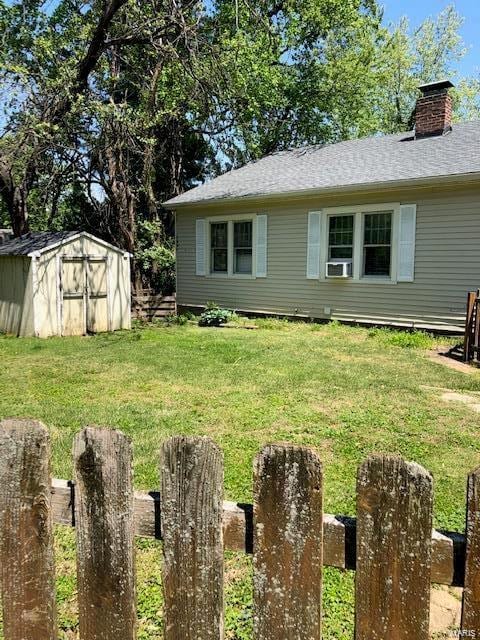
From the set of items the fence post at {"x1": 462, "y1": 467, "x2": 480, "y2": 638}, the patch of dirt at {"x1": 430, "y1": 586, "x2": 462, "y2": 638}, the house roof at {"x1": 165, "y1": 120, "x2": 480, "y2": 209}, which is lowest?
the patch of dirt at {"x1": 430, "y1": 586, "x2": 462, "y2": 638}

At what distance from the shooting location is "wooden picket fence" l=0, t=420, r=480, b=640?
3.68 ft

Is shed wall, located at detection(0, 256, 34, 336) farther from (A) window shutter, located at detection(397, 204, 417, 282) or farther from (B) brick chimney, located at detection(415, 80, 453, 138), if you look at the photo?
(B) brick chimney, located at detection(415, 80, 453, 138)

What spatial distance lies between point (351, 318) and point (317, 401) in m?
6.45

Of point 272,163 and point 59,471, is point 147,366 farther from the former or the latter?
point 272,163

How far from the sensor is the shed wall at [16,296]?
32.8 ft

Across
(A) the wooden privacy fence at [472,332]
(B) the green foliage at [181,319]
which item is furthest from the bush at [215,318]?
(A) the wooden privacy fence at [472,332]

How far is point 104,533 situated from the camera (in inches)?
51.1

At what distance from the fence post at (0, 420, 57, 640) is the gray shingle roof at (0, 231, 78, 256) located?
370 inches

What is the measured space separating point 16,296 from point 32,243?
1.18 meters

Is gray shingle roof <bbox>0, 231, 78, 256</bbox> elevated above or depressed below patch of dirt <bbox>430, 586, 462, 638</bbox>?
above

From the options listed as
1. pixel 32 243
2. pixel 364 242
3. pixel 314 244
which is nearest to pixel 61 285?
pixel 32 243

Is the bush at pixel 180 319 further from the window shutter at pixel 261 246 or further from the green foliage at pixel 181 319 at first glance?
the window shutter at pixel 261 246

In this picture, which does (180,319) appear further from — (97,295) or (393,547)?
(393,547)

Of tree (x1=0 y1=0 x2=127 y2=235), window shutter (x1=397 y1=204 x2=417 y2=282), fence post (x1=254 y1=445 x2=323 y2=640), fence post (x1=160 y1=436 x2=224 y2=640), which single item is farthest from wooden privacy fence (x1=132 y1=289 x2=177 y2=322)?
fence post (x1=254 y1=445 x2=323 y2=640)
